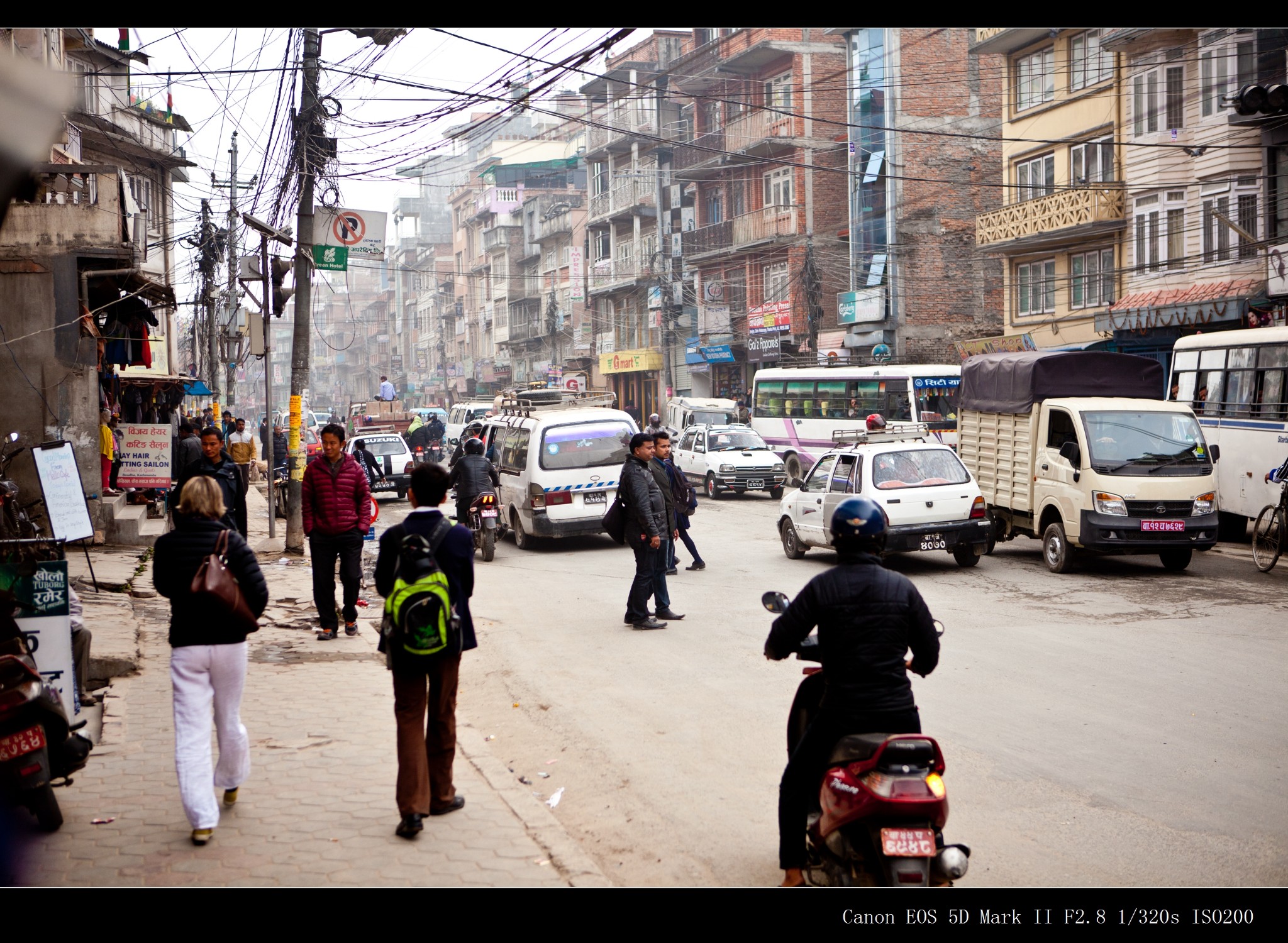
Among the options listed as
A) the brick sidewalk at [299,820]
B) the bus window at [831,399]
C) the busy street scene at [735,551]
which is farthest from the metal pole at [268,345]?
the bus window at [831,399]

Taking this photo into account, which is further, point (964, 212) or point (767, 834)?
point (964, 212)

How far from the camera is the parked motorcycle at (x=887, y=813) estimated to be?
409cm

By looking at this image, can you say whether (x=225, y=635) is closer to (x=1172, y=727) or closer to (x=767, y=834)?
(x=767, y=834)

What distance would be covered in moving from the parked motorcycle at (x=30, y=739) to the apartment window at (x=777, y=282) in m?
40.1

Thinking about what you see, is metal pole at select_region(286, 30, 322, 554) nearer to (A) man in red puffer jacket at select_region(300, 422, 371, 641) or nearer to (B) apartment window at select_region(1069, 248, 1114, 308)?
(A) man in red puffer jacket at select_region(300, 422, 371, 641)

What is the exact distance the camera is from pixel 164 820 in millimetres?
5590

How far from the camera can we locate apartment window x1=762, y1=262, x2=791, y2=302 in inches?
1747

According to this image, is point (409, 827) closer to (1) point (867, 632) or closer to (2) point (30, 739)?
(2) point (30, 739)

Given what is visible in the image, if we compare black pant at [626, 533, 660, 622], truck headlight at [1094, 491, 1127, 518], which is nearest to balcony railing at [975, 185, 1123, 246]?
truck headlight at [1094, 491, 1127, 518]

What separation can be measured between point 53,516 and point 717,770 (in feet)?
18.5

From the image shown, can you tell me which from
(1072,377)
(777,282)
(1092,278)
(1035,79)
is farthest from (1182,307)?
(777,282)

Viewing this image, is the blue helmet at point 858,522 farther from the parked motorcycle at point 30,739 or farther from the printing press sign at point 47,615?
the printing press sign at point 47,615
